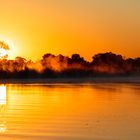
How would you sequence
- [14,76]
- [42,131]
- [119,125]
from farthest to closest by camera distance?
[14,76] < [119,125] < [42,131]

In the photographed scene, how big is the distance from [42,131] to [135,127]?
344cm

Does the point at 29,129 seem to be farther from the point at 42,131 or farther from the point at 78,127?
the point at 78,127

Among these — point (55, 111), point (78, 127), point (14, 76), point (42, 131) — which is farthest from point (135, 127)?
point (14, 76)

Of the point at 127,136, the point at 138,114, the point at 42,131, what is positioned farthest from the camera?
the point at 138,114

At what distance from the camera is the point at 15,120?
20.5 metres

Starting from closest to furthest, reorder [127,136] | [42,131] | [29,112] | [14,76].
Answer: [127,136]
[42,131]
[29,112]
[14,76]

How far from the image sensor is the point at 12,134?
16297mm

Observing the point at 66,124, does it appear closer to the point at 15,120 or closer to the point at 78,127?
the point at 78,127

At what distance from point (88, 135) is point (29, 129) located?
2582 millimetres

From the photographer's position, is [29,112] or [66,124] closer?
[66,124]

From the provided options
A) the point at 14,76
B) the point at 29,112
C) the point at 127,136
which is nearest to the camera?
the point at 127,136

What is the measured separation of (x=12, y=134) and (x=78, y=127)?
2862 mm

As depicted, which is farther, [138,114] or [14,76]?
[14,76]

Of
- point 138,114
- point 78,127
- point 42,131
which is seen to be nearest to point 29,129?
point 42,131
